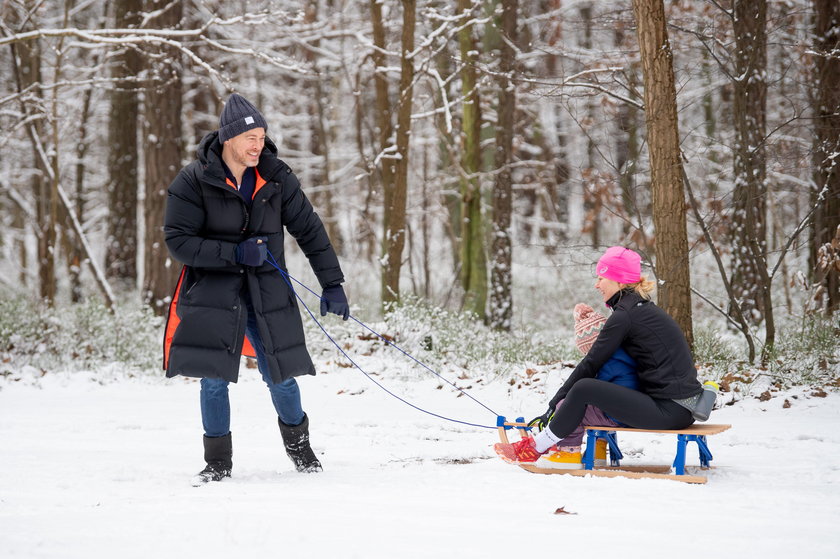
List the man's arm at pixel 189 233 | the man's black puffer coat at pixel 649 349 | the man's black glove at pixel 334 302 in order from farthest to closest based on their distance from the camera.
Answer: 1. the man's black glove at pixel 334 302
2. the man's black puffer coat at pixel 649 349
3. the man's arm at pixel 189 233

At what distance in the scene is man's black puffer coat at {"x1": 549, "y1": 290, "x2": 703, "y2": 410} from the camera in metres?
4.66

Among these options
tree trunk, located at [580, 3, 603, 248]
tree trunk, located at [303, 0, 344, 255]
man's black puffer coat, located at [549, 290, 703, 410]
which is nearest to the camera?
man's black puffer coat, located at [549, 290, 703, 410]

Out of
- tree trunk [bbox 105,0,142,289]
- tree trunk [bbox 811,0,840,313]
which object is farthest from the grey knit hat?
tree trunk [bbox 105,0,142,289]

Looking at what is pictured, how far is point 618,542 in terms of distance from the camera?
328 cm

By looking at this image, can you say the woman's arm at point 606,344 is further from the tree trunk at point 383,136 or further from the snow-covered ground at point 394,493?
the tree trunk at point 383,136

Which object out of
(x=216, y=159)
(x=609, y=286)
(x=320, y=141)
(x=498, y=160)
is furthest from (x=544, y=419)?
(x=320, y=141)

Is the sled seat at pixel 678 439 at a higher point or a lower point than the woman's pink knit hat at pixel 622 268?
lower

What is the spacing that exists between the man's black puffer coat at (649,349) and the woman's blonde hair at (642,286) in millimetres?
61

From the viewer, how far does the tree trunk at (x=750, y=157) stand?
794 centimetres

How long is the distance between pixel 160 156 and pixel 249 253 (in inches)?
308

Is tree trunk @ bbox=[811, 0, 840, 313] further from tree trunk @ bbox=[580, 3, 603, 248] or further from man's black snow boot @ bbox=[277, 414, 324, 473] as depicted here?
man's black snow boot @ bbox=[277, 414, 324, 473]

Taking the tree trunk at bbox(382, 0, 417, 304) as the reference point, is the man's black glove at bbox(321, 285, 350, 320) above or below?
below

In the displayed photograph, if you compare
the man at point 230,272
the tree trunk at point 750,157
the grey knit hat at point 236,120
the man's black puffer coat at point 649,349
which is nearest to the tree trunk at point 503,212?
the tree trunk at point 750,157

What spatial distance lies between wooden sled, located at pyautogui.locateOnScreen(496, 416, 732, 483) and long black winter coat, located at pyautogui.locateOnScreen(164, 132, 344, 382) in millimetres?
1624
